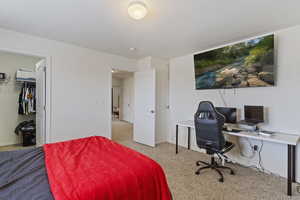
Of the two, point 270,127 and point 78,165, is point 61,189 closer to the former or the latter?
point 78,165

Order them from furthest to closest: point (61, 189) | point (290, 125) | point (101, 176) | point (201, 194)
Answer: point (290, 125)
point (201, 194)
point (101, 176)
point (61, 189)

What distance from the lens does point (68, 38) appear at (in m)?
2.85

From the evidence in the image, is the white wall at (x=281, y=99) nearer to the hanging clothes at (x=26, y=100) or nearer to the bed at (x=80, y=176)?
the bed at (x=80, y=176)

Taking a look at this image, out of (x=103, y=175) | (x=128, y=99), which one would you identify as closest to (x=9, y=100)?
(x=103, y=175)

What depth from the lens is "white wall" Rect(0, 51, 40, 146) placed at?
12.2ft

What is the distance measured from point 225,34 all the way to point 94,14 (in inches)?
85.3

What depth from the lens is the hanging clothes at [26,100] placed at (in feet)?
12.5

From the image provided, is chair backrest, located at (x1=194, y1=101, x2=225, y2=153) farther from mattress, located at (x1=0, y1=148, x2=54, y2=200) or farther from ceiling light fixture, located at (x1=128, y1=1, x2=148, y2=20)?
mattress, located at (x1=0, y1=148, x2=54, y2=200)

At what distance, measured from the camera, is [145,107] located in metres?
4.04

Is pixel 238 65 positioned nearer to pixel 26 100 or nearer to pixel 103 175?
pixel 103 175

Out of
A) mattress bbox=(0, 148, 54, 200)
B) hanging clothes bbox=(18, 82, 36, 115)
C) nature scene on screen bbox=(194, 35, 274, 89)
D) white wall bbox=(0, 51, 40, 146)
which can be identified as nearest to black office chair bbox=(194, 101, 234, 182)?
nature scene on screen bbox=(194, 35, 274, 89)

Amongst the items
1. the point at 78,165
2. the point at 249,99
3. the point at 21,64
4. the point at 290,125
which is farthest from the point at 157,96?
the point at 21,64

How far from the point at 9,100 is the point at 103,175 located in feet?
14.0

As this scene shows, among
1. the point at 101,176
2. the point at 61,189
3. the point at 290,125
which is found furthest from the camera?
the point at 290,125
